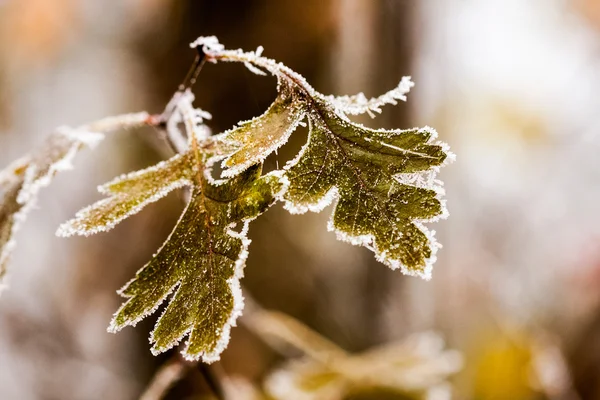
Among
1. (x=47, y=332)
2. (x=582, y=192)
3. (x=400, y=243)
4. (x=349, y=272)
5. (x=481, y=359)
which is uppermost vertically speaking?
(x=582, y=192)

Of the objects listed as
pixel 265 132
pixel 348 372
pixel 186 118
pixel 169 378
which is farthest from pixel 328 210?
pixel 265 132

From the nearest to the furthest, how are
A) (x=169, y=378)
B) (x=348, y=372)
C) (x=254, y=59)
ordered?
(x=254, y=59), (x=169, y=378), (x=348, y=372)

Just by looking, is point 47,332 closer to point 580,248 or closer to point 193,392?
point 193,392

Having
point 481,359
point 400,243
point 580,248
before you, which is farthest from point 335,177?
point 580,248

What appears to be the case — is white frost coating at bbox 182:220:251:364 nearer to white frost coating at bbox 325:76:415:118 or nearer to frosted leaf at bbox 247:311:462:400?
white frost coating at bbox 325:76:415:118

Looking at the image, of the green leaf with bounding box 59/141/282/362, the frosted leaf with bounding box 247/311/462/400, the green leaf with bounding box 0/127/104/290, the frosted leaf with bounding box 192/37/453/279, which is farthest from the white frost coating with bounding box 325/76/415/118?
the frosted leaf with bounding box 247/311/462/400

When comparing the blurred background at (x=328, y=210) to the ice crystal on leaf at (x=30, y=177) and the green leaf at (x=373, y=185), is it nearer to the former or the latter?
the ice crystal on leaf at (x=30, y=177)

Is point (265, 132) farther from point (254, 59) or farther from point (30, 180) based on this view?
point (30, 180)

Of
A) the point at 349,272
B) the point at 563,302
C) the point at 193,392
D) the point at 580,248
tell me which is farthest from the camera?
the point at 580,248
